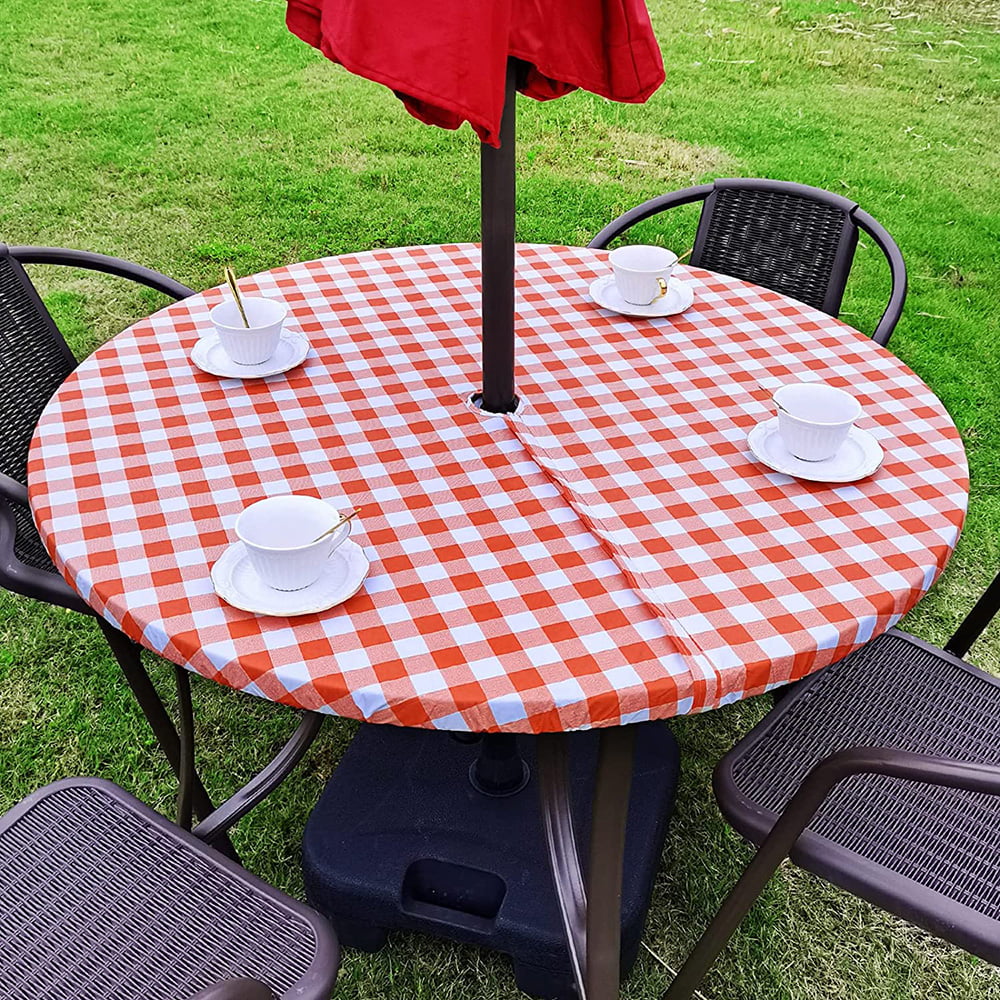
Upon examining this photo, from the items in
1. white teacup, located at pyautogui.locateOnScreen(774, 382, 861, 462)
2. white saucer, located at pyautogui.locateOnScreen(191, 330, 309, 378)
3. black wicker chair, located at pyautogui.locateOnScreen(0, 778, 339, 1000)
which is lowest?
black wicker chair, located at pyautogui.locateOnScreen(0, 778, 339, 1000)

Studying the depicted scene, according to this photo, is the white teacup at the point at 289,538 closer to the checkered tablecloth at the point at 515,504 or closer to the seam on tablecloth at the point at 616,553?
the checkered tablecloth at the point at 515,504

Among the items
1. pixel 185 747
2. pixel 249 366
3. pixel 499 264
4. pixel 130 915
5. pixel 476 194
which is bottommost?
pixel 476 194

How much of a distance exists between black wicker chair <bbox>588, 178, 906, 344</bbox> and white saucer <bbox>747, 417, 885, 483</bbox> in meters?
1.07

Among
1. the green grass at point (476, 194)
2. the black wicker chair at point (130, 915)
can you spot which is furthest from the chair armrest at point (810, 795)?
the black wicker chair at point (130, 915)

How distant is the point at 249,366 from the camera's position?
191cm

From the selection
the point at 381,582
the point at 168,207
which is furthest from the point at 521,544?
the point at 168,207

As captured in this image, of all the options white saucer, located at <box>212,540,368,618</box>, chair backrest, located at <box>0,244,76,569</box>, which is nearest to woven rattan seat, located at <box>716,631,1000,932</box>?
white saucer, located at <box>212,540,368,618</box>

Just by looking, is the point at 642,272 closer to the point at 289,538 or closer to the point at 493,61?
the point at 493,61

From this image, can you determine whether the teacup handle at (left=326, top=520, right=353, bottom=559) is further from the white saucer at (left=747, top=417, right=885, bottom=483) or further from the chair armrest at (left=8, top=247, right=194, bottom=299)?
the chair armrest at (left=8, top=247, right=194, bottom=299)

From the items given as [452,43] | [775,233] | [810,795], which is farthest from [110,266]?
[810,795]

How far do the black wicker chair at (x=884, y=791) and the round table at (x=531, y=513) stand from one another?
209mm

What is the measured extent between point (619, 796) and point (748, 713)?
1.21 m

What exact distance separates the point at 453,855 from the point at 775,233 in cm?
183

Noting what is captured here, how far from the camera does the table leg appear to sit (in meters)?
1.45
